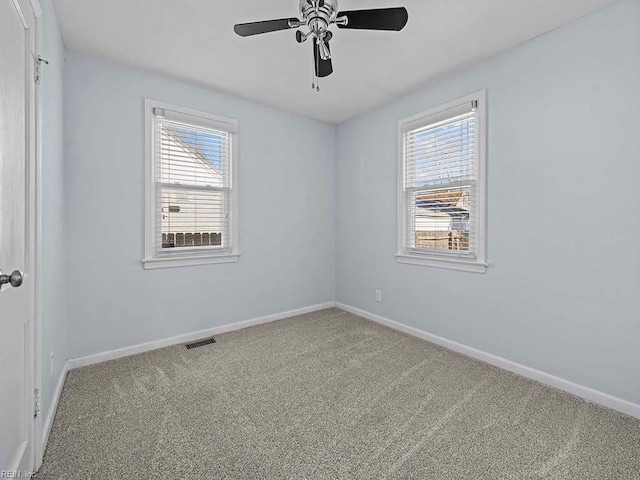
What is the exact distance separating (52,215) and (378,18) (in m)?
2.28

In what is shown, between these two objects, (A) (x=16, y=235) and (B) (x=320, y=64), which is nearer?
(A) (x=16, y=235)

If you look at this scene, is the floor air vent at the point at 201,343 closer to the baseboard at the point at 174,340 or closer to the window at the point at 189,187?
the baseboard at the point at 174,340

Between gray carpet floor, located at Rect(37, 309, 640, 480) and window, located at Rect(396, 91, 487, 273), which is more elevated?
window, located at Rect(396, 91, 487, 273)

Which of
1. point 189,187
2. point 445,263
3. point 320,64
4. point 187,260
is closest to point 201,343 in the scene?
point 187,260

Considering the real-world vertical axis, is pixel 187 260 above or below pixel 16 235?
below

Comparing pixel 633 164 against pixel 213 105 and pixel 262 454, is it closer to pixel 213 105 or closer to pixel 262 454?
pixel 262 454

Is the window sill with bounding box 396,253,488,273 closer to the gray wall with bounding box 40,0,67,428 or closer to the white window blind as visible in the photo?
the white window blind

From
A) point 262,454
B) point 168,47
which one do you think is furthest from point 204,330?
point 168,47

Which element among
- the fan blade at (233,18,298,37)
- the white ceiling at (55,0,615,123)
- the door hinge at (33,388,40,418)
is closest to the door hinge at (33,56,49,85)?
the white ceiling at (55,0,615,123)

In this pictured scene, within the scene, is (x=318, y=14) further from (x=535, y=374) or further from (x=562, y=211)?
(x=535, y=374)

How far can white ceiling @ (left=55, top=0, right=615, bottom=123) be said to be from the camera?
2031mm

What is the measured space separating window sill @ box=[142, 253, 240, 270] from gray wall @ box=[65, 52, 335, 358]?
60 millimetres

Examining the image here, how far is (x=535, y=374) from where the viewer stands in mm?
2379

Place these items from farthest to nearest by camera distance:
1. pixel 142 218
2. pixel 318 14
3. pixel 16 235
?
1. pixel 142 218
2. pixel 318 14
3. pixel 16 235
